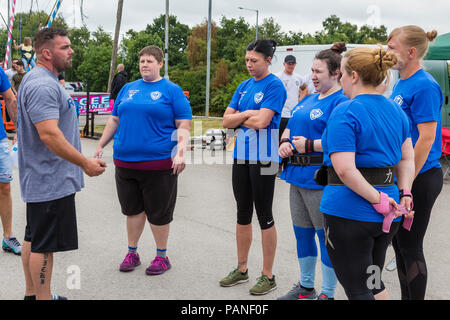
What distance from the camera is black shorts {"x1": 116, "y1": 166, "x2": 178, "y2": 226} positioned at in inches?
167

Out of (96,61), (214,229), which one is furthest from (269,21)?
(214,229)

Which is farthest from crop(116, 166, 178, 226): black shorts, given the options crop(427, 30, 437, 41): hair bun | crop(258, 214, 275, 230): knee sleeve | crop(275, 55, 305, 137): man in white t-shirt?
crop(275, 55, 305, 137): man in white t-shirt

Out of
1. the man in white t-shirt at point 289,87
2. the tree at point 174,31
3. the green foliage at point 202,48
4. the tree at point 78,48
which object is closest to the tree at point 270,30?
the green foliage at point 202,48

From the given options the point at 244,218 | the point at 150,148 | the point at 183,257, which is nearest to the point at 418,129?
the point at 244,218

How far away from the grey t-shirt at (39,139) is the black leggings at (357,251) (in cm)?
180

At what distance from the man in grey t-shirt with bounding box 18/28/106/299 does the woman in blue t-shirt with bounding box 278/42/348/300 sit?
141cm

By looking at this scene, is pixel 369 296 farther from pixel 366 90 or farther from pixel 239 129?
pixel 239 129

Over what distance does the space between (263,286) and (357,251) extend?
160 cm

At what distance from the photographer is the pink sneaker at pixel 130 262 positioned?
4.33 meters

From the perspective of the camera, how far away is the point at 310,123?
11.1ft

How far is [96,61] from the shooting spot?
5900cm

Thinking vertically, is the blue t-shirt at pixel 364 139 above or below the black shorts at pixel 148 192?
above

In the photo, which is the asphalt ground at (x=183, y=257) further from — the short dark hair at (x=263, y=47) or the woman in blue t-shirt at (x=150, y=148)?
the short dark hair at (x=263, y=47)
